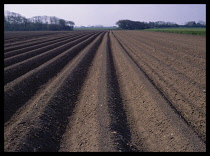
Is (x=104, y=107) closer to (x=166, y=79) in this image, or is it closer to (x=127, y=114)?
(x=127, y=114)

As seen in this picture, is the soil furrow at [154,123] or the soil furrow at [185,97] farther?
the soil furrow at [185,97]

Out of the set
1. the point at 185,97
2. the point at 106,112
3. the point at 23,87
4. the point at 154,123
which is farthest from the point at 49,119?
the point at 185,97

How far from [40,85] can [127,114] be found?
4795 mm

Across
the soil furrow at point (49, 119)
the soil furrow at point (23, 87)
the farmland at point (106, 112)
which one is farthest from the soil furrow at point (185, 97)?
the soil furrow at point (23, 87)

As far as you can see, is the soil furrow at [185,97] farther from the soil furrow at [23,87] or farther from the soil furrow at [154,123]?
the soil furrow at [23,87]

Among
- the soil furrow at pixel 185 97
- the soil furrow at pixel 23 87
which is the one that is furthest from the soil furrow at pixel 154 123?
the soil furrow at pixel 23 87

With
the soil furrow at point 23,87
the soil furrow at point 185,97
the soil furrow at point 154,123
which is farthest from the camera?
the soil furrow at point 23,87

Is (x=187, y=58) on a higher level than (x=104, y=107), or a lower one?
higher

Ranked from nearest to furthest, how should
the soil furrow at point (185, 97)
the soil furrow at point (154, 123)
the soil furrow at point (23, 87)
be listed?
the soil furrow at point (154, 123), the soil furrow at point (185, 97), the soil furrow at point (23, 87)

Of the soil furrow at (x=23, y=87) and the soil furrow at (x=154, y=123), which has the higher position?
the soil furrow at (x=23, y=87)

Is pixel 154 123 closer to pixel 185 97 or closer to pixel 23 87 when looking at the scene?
pixel 185 97

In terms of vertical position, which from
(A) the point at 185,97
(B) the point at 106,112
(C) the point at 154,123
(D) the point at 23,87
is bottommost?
(C) the point at 154,123
